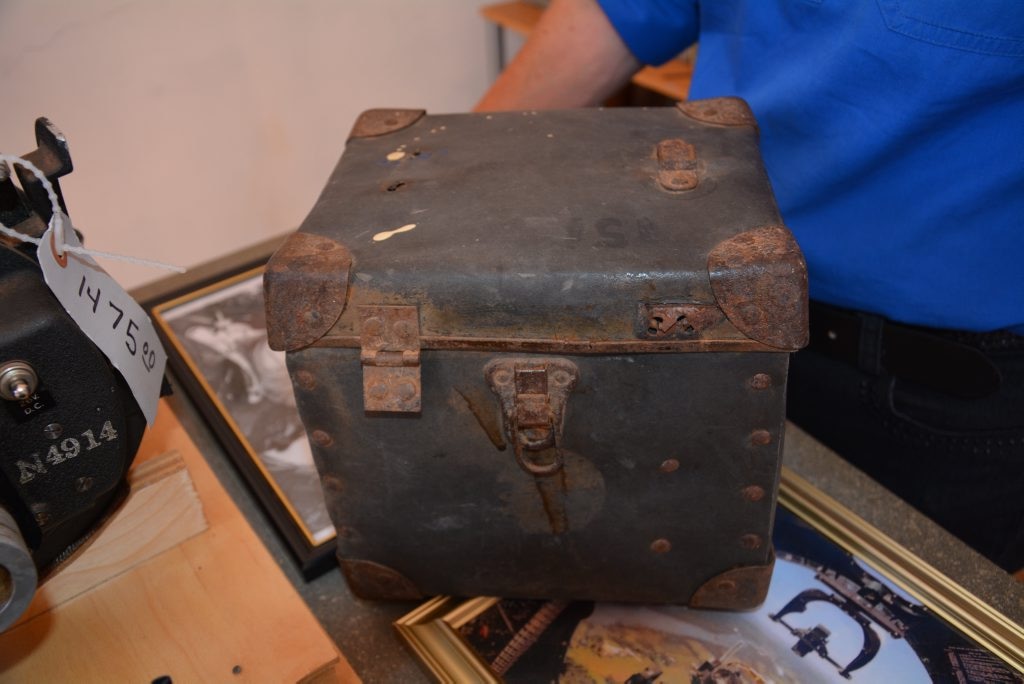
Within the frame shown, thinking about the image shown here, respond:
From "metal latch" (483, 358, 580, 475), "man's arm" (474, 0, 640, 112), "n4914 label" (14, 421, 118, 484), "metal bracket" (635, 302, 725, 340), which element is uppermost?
"man's arm" (474, 0, 640, 112)

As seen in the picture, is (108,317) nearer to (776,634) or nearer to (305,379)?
(305,379)

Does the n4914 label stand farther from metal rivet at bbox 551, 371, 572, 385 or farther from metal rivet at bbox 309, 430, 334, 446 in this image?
metal rivet at bbox 551, 371, 572, 385

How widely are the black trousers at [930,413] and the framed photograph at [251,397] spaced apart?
0.65m

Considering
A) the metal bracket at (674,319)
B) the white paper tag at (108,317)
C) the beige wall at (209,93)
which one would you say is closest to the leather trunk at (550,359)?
the metal bracket at (674,319)

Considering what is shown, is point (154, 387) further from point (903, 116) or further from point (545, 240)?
point (903, 116)

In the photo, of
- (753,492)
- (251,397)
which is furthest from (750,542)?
(251,397)

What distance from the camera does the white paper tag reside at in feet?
2.09

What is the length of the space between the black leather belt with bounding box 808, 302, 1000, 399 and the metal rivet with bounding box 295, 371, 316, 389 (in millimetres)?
631

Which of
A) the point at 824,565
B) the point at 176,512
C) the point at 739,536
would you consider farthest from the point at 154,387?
the point at 824,565

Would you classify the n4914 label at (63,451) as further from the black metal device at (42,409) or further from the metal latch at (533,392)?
the metal latch at (533,392)

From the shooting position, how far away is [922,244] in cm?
94

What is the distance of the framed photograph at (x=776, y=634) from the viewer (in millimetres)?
824

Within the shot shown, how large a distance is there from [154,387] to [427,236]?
10.4 inches

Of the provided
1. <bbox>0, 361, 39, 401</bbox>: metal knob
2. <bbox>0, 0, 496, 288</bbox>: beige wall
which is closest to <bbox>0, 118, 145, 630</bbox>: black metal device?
<bbox>0, 361, 39, 401</bbox>: metal knob
